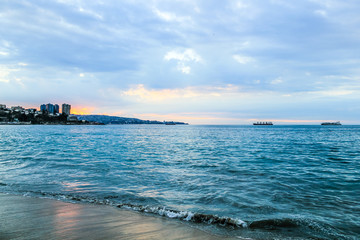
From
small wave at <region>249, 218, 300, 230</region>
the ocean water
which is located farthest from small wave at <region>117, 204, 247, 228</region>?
small wave at <region>249, 218, 300, 230</region>

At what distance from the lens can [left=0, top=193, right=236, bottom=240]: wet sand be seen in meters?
5.45

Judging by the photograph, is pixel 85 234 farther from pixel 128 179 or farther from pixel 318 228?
pixel 128 179

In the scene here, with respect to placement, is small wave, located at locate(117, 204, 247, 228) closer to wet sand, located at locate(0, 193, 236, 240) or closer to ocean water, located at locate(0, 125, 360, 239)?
ocean water, located at locate(0, 125, 360, 239)

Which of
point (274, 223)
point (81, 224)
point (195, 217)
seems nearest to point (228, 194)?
point (274, 223)

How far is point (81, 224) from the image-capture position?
241 inches

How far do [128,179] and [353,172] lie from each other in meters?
15.4

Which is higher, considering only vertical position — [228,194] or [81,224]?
[81,224]

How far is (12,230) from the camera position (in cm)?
556

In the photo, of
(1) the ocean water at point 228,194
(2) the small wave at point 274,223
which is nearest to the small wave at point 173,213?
(1) the ocean water at point 228,194

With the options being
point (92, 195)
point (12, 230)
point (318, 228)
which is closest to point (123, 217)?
point (12, 230)

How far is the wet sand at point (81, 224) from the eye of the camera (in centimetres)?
545

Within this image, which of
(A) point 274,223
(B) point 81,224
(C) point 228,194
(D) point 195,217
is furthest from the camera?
(C) point 228,194

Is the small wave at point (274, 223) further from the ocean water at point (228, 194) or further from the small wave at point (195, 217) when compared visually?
the small wave at point (195, 217)

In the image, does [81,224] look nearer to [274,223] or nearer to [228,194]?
[274,223]
